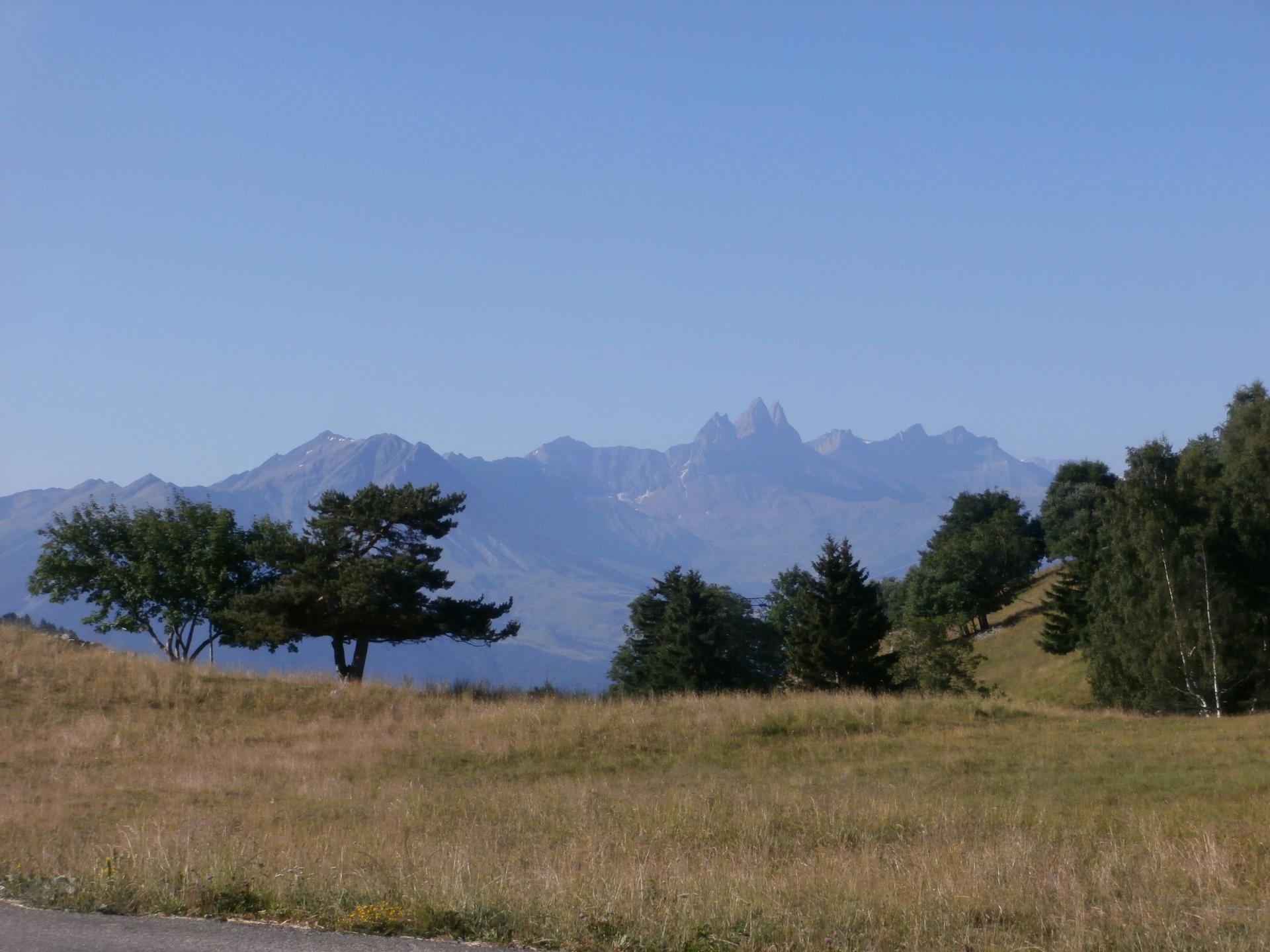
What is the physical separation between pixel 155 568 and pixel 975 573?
78.0 metres

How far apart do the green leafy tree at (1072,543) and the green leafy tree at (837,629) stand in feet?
42.6

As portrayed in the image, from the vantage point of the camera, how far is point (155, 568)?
156 feet

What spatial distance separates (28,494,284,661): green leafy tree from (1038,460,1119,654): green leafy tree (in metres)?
41.3

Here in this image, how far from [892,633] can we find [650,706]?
58.2 meters

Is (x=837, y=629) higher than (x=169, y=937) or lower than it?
higher

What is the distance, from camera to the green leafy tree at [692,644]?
2415 inches

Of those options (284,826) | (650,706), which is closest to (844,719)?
(650,706)

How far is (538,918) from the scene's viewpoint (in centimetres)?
715

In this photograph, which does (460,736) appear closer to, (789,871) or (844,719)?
(844,719)

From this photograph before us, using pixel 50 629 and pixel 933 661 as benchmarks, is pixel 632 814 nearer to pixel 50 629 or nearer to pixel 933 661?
pixel 50 629

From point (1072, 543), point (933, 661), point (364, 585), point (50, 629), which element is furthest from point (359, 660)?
point (1072, 543)

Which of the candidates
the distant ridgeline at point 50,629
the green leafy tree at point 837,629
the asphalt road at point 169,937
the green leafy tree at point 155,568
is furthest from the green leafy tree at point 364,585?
the asphalt road at point 169,937

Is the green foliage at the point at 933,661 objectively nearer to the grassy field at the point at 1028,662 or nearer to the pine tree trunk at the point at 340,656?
the grassy field at the point at 1028,662

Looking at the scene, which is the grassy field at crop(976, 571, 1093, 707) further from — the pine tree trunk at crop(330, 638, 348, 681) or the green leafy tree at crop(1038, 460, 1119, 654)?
the pine tree trunk at crop(330, 638, 348, 681)
